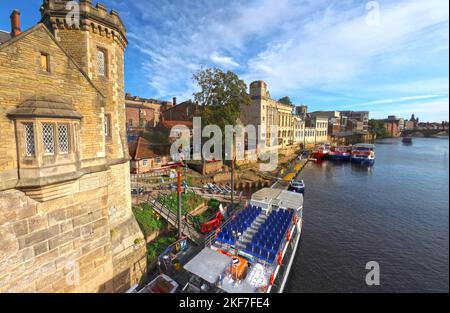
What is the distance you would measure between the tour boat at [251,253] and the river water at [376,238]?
239 cm

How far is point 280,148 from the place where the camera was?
55.8 m

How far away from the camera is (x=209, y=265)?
10.3 meters

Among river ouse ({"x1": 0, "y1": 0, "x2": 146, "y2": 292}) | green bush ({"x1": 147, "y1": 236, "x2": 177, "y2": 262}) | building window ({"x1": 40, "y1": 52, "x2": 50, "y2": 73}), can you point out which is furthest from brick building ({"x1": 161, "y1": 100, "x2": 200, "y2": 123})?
building window ({"x1": 40, "y1": 52, "x2": 50, "y2": 73})

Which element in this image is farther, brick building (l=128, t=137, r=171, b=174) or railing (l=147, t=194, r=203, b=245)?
brick building (l=128, t=137, r=171, b=174)

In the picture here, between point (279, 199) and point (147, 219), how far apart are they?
11517mm

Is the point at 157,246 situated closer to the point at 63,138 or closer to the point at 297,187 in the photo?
the point at 63,138

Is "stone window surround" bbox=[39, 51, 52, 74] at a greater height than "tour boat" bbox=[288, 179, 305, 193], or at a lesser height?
greater

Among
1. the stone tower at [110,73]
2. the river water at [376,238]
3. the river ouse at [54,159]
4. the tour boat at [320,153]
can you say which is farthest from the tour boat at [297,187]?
the tour boat at [320,153]

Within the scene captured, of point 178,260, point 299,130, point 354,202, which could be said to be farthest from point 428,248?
point 299,130

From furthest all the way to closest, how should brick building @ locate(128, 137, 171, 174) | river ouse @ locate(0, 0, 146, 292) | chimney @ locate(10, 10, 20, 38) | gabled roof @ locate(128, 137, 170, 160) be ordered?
gabled roof @ locate(128, 137, 170, 160) < brick building @ locate(128, 137, 171, 174) < chimney @ locate(10, 10, 20, 38) < river ouse @ locate(0, 0, 146, 292)

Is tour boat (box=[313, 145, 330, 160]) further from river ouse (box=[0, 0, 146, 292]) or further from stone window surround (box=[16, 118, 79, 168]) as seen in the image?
stone window surround (box=[16, 118, 79, 168])

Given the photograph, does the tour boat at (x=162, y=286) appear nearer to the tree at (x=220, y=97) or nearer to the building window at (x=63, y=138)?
the building window at (x=63, y=138)

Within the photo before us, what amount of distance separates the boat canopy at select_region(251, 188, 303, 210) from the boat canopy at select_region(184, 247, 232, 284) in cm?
854

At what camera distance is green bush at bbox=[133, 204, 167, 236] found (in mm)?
15280
